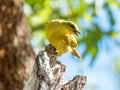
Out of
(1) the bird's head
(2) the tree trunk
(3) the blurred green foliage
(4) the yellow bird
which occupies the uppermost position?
(3) the blurred green foliage

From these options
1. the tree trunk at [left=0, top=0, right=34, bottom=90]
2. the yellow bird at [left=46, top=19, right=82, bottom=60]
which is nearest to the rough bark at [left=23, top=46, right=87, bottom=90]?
the yellow bird at [left=46, top=19, right=82, bottom=60]

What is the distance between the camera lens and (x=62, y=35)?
1.48 meters

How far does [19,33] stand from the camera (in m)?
3.05

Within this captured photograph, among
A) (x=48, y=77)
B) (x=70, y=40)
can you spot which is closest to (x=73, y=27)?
(x=70, y=40)

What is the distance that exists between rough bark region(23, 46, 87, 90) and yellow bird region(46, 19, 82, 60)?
5 centimetres

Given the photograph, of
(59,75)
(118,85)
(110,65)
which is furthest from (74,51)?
(118,85)

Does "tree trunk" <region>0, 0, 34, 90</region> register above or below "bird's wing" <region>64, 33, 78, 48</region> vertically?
above

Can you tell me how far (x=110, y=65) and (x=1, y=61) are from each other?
2.15 m

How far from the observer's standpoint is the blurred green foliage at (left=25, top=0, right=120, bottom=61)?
3268 mm

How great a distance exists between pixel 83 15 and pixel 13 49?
1.90 feet

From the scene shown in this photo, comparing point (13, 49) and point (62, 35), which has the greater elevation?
point (13, 49)

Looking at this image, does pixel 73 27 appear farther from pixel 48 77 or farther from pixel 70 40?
pixel 48 77

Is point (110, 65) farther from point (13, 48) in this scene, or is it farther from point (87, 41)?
point (13, 48)

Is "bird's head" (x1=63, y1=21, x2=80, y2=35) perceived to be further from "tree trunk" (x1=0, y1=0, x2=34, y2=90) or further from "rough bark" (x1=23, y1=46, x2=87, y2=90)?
"tree trunk" (x1=0, y1=0, x2=34, y2=90)
